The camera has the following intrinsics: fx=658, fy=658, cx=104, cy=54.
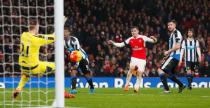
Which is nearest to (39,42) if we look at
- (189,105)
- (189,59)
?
(189,105)

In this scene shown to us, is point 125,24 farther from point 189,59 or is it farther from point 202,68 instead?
point 189,59

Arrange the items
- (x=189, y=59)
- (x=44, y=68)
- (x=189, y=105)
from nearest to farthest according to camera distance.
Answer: (x=189, y=105) < (x=44, y=68) < (x=189, y=59)

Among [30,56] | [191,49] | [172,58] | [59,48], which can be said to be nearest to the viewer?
[59,48]

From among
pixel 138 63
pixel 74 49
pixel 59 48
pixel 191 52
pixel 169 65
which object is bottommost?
pixel 59 48

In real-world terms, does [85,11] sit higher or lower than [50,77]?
higher

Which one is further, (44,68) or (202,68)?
(202,68)

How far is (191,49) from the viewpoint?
69.5 feet

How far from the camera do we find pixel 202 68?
84.8 ft

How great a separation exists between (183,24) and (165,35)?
133cm

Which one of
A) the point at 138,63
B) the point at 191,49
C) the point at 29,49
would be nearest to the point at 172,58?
the point at 138,63

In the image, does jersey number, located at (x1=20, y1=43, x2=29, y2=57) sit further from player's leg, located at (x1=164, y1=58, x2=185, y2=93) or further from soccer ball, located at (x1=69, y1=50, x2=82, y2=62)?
player's leg, located at (x1=164, y1=58, x2=185, y2=93)

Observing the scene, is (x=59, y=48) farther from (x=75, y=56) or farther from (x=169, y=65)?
(x=169, y=65)

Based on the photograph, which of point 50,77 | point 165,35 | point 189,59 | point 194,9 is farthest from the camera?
point 194,9

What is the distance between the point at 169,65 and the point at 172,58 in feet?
0.80
